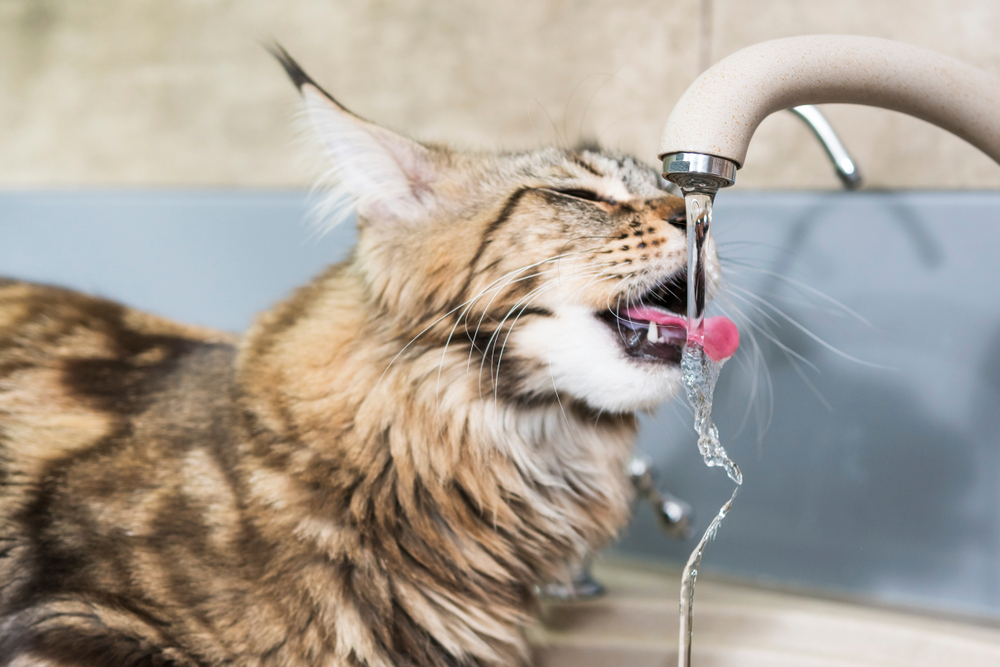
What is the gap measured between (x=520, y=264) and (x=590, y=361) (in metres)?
0.12

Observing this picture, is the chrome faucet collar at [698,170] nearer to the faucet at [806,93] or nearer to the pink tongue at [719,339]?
the faucet at [806,93]

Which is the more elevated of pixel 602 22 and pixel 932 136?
pixel 602 22

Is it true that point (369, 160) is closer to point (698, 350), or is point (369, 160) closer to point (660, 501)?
point (698, 350)

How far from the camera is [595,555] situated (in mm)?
923

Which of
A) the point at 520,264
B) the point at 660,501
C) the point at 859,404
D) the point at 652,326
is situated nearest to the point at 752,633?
the point at 660,501

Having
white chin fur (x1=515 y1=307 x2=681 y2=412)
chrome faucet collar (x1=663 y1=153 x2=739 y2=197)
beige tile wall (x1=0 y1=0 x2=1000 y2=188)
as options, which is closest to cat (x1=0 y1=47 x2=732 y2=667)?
white chin fur (x1=515 y1=307 x2=681 y2=412)

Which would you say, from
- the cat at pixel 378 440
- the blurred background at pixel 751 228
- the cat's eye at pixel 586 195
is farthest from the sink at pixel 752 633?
the cat's eye at pixel 586 195

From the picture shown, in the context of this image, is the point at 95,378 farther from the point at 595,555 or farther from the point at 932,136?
the point at 932,136

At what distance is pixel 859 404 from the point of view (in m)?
1.00

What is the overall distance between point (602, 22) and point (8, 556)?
3.50 ft

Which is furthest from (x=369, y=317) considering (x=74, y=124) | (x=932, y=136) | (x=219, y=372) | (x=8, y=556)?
(x=74, y=124)

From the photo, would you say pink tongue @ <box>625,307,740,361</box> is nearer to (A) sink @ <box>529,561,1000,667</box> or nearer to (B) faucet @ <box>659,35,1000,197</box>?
(B) faucet @ <box>659,35,1000,197</box>

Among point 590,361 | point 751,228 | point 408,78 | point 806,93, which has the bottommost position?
point 590,361

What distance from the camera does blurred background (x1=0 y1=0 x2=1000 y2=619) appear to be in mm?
951
